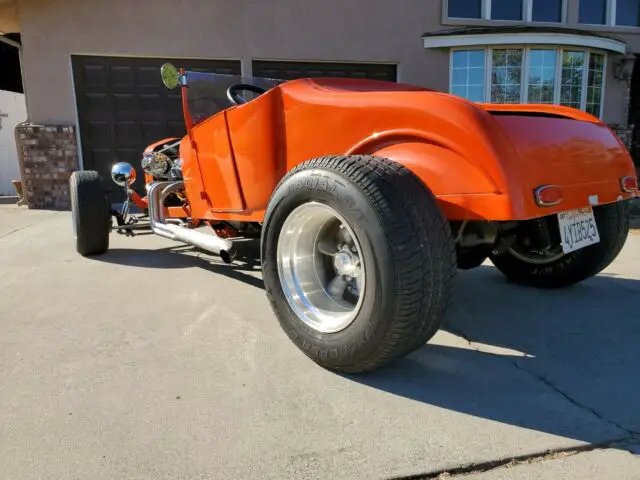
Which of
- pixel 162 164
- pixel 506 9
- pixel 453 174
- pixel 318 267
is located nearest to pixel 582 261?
pixel 453 174

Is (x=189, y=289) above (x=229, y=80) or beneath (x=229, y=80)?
beneath

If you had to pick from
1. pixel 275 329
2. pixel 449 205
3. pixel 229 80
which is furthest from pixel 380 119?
pixel 229 80

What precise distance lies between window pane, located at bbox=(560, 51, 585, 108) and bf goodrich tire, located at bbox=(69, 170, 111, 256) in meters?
9.43

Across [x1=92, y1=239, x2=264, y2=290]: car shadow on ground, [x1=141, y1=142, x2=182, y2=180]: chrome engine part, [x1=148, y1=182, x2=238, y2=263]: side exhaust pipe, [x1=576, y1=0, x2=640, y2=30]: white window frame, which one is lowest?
[x1=92, y1=239, x2=264, y2=290]: car shadow on ground

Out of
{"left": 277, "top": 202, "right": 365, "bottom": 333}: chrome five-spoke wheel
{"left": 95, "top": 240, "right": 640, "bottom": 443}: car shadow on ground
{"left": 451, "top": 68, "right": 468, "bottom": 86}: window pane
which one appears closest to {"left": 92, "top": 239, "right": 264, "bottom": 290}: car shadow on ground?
{"left": 277, "top": 202, "right": 365, "bottom": 333}: chrome five-spoke wheel

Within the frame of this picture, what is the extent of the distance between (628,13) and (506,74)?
373 cm

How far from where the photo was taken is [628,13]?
10914 millimetres

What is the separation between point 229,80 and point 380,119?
7.96ft

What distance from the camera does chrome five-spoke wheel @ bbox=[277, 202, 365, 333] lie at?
7.99 ft

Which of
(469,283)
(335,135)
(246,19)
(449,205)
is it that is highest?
(246,19)

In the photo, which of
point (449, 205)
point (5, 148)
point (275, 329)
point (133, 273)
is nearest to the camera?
point (449, 205)

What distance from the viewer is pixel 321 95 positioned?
262 cm

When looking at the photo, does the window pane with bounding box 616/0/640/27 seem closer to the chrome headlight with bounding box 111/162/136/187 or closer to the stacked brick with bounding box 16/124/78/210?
the chrome headlight with bounding box 111/162/136/187

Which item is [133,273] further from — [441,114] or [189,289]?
[441,114]
